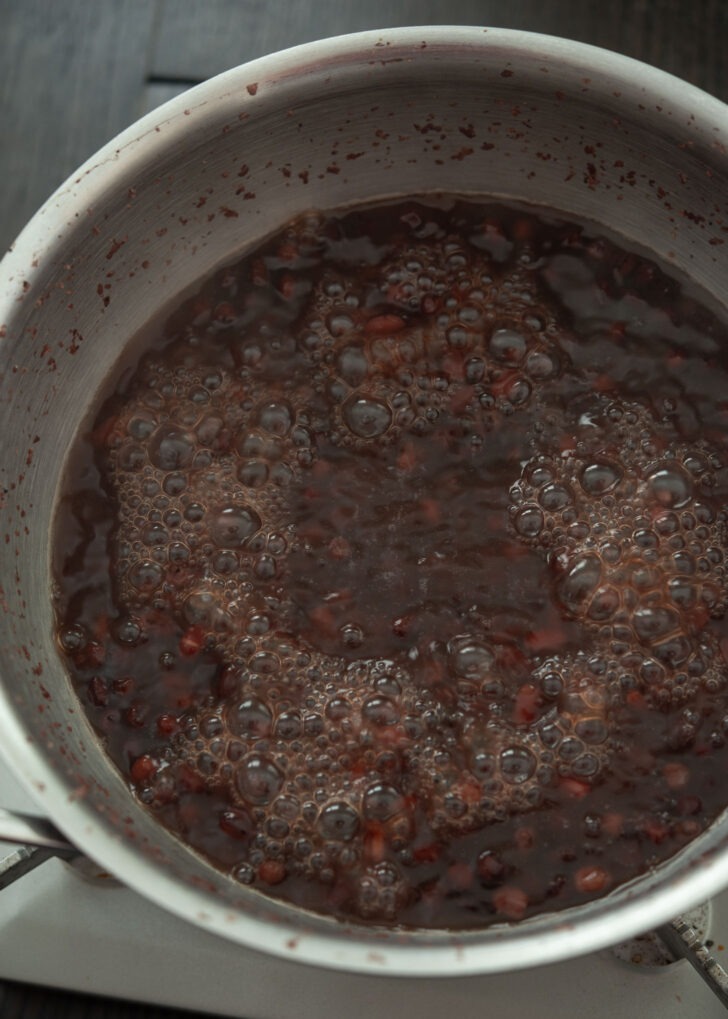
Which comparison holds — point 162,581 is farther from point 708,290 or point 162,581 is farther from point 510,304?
point 708,290

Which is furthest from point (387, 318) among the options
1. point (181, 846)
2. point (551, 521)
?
point (181, 846)

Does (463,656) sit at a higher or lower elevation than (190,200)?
lower

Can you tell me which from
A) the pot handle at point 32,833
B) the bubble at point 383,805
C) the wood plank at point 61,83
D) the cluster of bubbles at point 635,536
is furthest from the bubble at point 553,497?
the wood plank at point 61,83

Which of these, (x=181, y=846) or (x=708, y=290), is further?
(x=708, y=290)

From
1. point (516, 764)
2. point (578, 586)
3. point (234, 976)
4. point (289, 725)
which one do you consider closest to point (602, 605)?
point (578, 586)

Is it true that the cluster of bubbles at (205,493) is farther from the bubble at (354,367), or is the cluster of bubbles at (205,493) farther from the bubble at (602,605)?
the bubble at (602,605)

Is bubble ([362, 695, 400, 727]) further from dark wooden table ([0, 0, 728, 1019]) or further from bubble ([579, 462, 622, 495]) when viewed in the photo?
dark wooden table ([0, 0, 728, 1019])

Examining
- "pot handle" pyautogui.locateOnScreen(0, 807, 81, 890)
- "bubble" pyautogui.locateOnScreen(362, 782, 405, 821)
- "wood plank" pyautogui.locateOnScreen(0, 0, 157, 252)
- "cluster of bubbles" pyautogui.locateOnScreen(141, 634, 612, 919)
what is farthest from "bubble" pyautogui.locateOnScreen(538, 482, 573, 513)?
"wood plank" pyautogui.locateOnScreen(0, 0, 157, 252)
